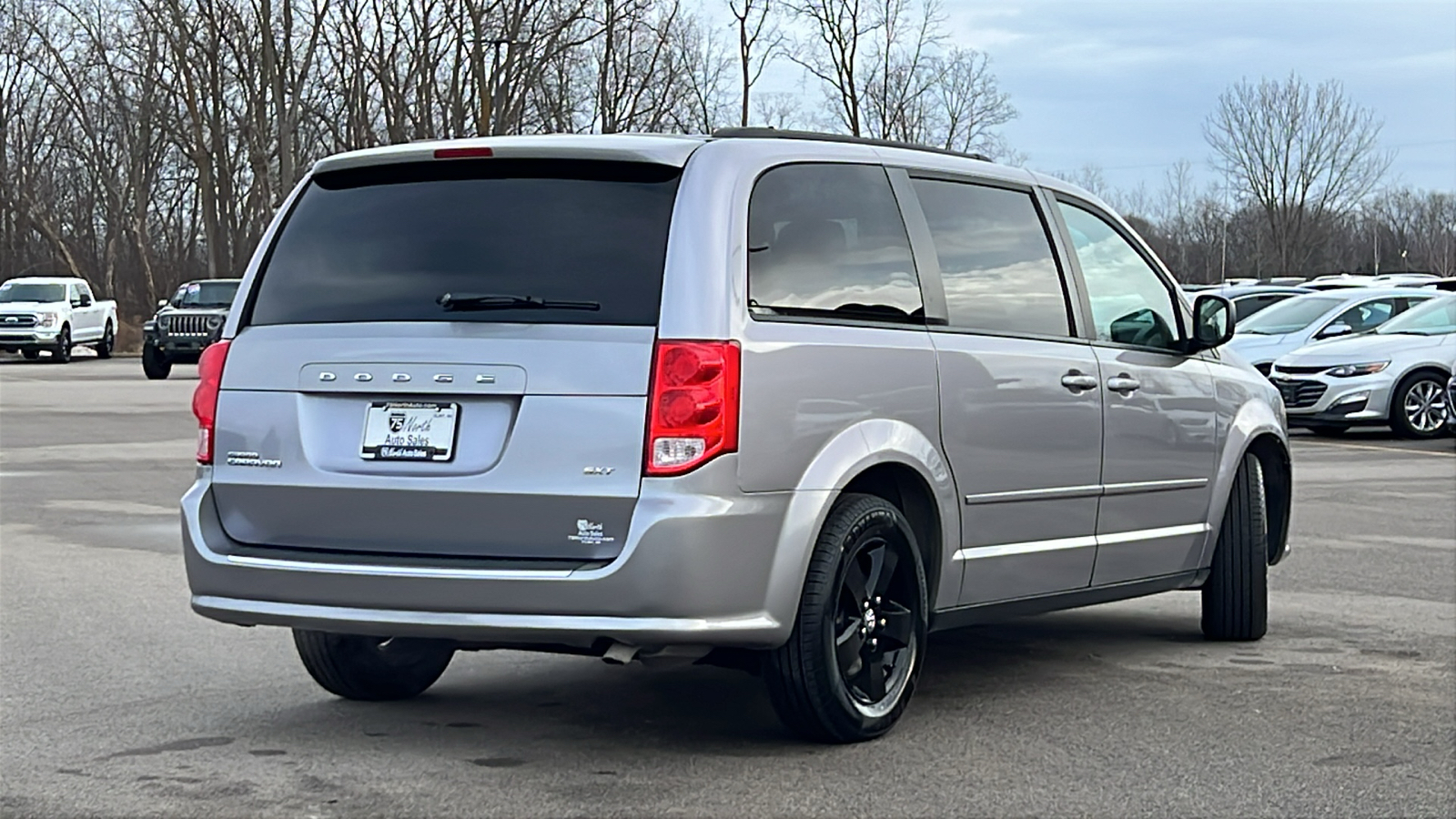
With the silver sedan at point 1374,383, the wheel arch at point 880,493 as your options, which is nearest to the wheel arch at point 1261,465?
the wheel arch at point 880,493

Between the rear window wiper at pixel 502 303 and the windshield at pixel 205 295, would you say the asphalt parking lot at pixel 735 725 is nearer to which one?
the rear window wiper at pixel 502 303

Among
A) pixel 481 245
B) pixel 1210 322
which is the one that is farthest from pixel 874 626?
pixel 1210 322

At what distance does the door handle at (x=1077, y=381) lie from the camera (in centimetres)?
688

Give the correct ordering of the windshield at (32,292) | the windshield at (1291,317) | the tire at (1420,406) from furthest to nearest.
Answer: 1. the windshield at (32,292)
2. the windshield at (1291,317)
3. the tire at (1420,406)

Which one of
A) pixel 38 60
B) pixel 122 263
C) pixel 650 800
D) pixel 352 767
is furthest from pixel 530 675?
pixel 122 263

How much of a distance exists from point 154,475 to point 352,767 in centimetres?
1075

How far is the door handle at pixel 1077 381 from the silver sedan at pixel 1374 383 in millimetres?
14689

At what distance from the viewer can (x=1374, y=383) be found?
68.8 ft

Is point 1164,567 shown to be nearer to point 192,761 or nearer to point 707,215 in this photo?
point 707,215

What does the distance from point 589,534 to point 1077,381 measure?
2259 mm

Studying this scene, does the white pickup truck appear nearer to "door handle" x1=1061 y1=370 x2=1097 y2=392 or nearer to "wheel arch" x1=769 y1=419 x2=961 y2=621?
"door handle" x1=1061 y1=370 x2=1097 y2=392

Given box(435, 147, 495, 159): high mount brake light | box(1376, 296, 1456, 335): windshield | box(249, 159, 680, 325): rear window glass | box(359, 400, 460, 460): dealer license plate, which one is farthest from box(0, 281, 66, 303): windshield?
box(359, 400, 460, 460): dealer license plate

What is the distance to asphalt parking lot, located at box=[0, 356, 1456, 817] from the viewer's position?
529cm

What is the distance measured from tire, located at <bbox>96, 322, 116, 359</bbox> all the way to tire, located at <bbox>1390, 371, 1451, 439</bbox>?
3534 cm
